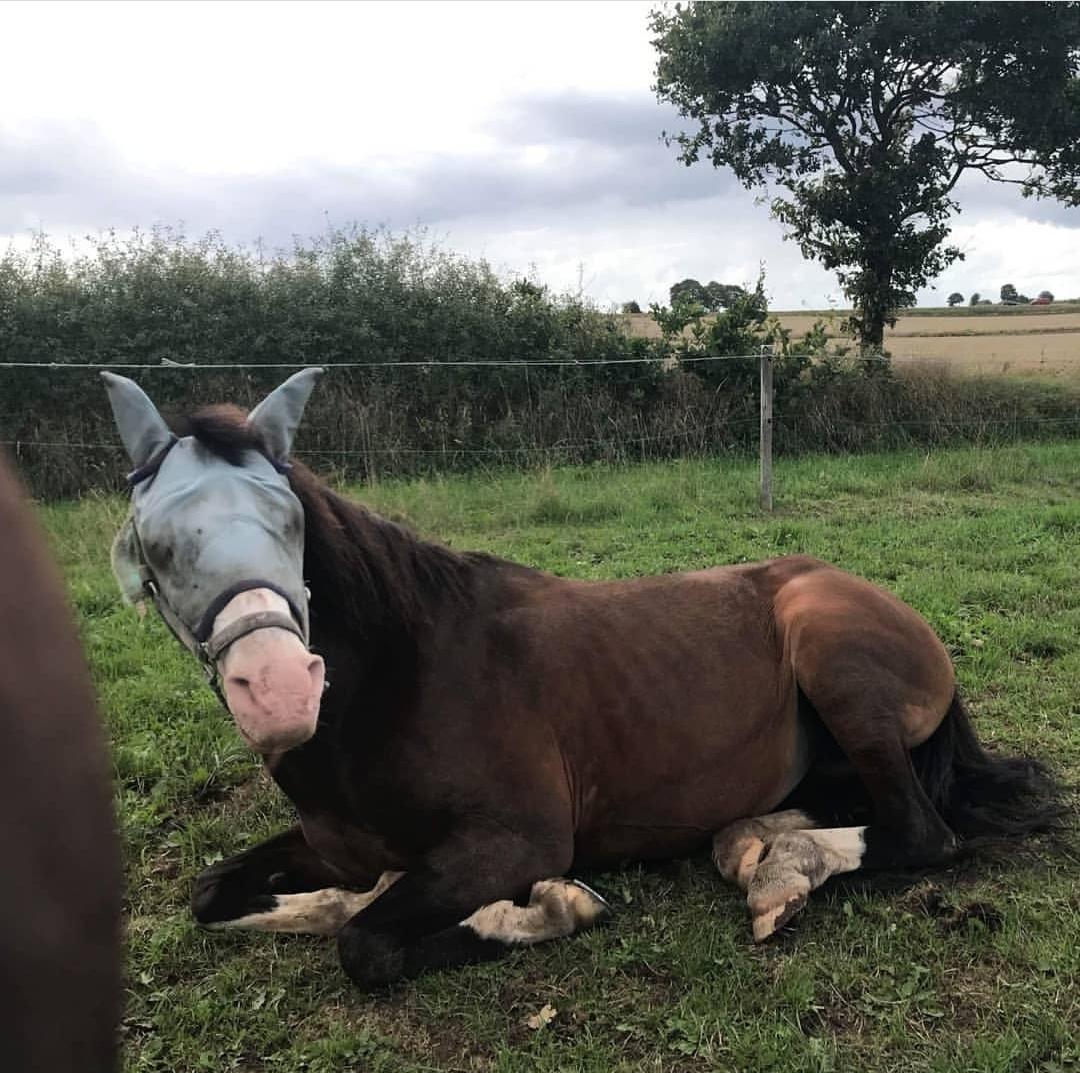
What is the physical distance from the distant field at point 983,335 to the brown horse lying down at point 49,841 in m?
13.6

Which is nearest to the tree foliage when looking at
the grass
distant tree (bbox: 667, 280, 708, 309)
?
distant tree (bbox: 667, 280, 708, 309)

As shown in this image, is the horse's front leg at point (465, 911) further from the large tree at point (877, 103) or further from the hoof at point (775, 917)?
the large tree at point (877, 103)

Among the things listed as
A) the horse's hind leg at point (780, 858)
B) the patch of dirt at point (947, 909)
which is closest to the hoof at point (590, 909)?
the horse's hind leg at point (780, 858)

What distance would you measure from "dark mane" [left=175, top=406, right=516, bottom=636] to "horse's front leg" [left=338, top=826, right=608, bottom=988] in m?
0.73

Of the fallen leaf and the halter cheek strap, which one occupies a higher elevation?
the halter cheek strap

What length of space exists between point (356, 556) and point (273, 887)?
128cm

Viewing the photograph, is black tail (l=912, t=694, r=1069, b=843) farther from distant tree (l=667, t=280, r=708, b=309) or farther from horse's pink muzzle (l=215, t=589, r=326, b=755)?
distant tree (l=667, t=280, r=708, b=309)

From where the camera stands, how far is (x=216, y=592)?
83.0 inches

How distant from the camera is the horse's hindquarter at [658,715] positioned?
122 inches

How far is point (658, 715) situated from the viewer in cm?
315

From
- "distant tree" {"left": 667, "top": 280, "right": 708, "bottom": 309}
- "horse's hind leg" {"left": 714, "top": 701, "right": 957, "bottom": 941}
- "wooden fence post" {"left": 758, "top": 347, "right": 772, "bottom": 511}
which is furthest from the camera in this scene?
"distant tree" {"left": 667, "top": 280, "right": 708, "bottom": 309}

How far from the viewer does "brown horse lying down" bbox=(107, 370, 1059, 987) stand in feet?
7.71

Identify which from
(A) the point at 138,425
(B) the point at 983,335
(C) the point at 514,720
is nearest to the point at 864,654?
(C) the point at 514,720

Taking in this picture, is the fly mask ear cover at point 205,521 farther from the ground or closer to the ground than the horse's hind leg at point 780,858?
farther from the ground
